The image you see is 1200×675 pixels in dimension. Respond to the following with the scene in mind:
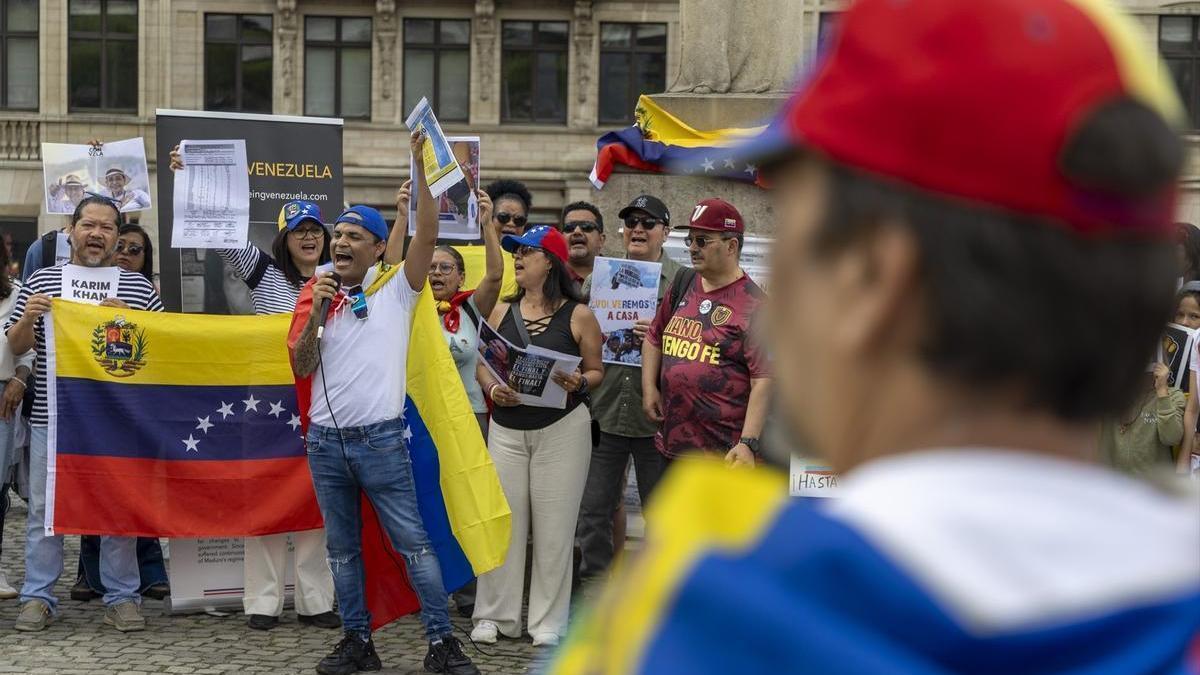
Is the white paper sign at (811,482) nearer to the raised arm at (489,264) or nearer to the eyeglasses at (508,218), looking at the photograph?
the raised arm at (489,264)

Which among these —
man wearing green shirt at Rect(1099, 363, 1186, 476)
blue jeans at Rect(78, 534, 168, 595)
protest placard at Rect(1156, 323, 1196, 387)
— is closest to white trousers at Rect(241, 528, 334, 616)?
blue jeans at Rect(78, 534, 168, 595)

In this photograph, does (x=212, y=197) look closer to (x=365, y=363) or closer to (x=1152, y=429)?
(x=365, y=363)

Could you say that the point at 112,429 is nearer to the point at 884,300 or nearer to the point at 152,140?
the point at 884,300

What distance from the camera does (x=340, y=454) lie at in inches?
279

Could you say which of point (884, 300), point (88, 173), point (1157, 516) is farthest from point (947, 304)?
point (88, 173)

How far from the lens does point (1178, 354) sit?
7234mm

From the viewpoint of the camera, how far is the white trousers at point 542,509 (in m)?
7.73

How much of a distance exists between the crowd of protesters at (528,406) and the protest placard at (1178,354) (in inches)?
2.1

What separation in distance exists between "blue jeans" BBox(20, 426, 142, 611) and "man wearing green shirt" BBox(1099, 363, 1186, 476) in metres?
4.67

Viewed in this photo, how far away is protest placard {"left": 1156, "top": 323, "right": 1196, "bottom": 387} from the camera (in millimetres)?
→ 7180

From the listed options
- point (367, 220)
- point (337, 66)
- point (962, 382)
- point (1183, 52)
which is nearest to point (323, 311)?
point (367, 220)

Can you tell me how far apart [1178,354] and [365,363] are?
3.49m

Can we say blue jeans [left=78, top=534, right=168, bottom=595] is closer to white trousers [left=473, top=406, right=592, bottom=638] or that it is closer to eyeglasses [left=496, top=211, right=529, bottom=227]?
white trousers [left=473, top=406, right=592, bottom=638]

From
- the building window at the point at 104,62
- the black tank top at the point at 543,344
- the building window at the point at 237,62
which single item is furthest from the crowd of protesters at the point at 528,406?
the building window at the point at 104,62
